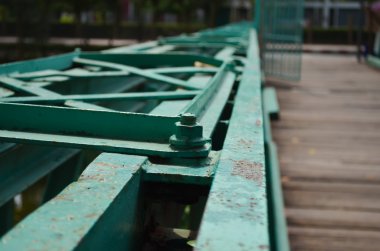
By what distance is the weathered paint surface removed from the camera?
1.10 m

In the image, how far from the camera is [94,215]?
1.17 metres

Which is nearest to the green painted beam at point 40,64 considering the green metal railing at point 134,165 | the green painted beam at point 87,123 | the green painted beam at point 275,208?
the green metal railing at point 134,165

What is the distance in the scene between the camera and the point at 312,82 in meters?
12.2

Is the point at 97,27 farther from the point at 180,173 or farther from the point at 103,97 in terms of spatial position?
the point at 180,173

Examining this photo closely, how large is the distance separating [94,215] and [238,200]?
357 millimetres

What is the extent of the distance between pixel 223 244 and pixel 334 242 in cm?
380

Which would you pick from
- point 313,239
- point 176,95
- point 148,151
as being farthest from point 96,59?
point 148,151

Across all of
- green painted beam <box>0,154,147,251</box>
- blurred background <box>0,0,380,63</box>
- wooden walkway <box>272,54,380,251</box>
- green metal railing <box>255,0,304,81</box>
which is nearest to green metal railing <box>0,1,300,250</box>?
green painted beam <box>0,154,147,251</box>

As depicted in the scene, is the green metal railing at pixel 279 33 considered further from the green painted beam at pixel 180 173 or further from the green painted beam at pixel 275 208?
the green painted beam at pixel 180 173

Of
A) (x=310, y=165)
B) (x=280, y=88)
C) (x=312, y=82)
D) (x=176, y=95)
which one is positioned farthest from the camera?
(x=312, y=82)

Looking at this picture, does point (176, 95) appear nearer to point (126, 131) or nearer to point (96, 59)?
point (126, 131)

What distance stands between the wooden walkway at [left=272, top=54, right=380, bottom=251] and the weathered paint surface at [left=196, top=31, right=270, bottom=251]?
9.81 feet

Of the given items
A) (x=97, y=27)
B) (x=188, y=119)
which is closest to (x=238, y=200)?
(x=188, y=119)

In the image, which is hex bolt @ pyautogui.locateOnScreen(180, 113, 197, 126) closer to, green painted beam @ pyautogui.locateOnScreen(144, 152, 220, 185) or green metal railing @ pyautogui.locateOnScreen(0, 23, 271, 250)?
green metal railing @ pyautogui.locateOnScreen(0, 23, 271, 250)
